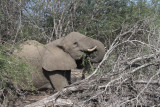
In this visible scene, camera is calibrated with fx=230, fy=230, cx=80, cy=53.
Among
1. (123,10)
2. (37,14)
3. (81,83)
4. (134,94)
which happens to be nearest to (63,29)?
(37,14)

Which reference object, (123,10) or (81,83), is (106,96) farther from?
(123,10)

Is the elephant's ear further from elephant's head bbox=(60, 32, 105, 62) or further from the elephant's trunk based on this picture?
the elephant's trunk

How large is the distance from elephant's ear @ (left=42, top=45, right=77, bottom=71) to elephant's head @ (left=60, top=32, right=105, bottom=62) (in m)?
0.11

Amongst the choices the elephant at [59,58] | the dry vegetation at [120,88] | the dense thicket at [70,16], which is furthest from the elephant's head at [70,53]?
the dense thicket at [70,16]

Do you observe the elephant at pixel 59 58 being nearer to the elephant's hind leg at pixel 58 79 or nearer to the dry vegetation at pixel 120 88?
the elephant's hind leg at pixel 58 79

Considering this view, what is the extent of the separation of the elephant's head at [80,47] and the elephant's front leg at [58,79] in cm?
42

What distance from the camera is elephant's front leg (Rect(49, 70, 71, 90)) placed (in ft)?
14.3

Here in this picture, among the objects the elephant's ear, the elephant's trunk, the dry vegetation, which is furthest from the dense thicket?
the dry vegetation

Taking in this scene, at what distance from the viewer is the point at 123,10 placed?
7.62 meters

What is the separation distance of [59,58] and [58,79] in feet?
1.35

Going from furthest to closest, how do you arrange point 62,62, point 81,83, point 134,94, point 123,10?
point 123,10, point 62,62, point 81,83, point 134,94

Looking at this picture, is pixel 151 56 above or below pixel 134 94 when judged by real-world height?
above

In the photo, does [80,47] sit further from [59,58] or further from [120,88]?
[120,88]

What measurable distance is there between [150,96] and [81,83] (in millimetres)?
946
